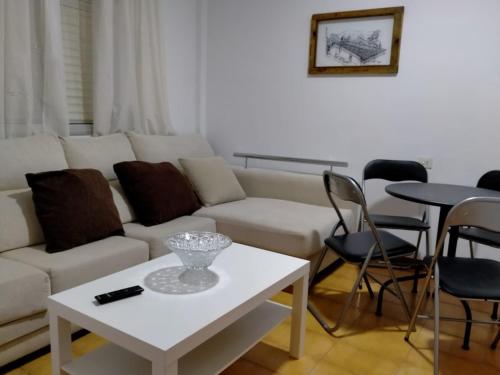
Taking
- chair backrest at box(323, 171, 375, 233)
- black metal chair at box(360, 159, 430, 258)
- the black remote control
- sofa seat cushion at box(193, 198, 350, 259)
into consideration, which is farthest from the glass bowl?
black metal chair at box(360, 159, 430, 258)

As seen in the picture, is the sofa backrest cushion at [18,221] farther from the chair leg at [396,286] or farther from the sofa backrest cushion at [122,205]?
the chair leg at [396,286]

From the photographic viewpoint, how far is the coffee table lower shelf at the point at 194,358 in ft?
4.97

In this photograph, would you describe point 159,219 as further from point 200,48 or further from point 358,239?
point 200,48

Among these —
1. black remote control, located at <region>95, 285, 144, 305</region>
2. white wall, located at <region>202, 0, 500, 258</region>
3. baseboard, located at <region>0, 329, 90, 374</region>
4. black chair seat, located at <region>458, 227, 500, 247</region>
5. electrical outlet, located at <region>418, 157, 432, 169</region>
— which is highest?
white wall, located at <region>202, 0, 500, 258</region>

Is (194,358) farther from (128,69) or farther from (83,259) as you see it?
(128,69)

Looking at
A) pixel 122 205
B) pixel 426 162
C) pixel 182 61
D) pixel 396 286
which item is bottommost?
pixel 396 286

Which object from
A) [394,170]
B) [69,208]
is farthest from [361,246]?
[69,208]

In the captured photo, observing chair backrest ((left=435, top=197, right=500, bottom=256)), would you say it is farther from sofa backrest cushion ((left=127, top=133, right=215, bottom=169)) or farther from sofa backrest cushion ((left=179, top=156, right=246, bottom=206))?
sofa backrest cushion ((left=127, top=133, right=215, bottom=169))

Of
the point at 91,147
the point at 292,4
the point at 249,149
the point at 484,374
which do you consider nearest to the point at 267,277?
the point at 484,374

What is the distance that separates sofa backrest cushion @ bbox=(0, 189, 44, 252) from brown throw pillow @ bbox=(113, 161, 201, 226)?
58 cm

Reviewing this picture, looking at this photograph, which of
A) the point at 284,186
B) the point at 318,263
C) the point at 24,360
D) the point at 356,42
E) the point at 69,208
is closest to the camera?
the point at 24,360

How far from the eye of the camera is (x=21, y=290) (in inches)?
68.1

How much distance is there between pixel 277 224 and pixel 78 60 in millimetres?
1781

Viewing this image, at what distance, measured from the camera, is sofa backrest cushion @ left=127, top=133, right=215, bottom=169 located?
3043 millimetres
